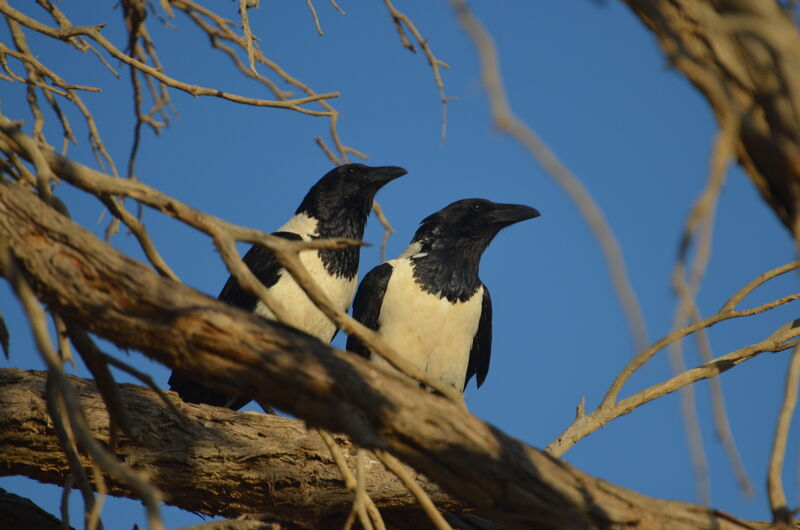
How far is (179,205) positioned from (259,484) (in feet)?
6.13

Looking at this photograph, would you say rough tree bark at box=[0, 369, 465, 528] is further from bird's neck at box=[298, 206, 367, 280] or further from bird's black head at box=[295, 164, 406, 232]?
bird's black head at box=[295, 164, 406, 232]

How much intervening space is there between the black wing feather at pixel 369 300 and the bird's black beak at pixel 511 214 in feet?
2.90

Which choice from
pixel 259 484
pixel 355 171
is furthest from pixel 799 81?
pixel 355 171

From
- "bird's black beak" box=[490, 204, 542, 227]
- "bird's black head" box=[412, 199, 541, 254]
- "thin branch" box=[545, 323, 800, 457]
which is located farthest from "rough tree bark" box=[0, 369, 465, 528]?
"bird's black beak" box=[490, 204, 542, 227]

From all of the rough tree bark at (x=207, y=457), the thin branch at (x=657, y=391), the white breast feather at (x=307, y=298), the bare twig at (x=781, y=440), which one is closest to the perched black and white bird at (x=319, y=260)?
the white breast feather at (x=307, y=298)

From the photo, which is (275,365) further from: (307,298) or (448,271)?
(448,271)

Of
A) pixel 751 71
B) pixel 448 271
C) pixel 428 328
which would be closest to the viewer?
pixel 751 71

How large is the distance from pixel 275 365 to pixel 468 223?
163 inches

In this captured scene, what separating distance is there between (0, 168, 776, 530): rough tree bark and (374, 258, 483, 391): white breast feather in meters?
3.24

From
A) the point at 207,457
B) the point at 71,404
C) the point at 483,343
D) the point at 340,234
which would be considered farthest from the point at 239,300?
the point at 71,404

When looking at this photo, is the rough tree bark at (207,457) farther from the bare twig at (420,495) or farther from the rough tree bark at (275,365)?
the bare twig at (420,495)

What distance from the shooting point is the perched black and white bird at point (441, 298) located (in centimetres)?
555

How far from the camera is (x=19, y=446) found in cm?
353

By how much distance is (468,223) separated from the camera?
6.13 m
